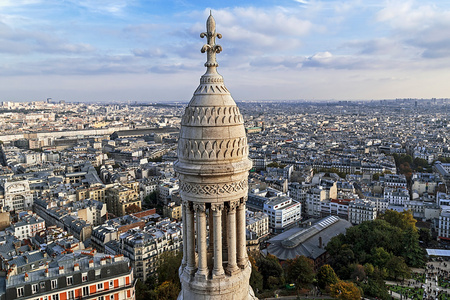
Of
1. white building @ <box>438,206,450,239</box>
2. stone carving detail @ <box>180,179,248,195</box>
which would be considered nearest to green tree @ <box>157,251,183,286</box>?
stone carving detail @ <box>180,179,248,195</box>

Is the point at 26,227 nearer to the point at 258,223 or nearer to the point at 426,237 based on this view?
the point at 258,223

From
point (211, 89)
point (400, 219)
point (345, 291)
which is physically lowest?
point (345, 291)

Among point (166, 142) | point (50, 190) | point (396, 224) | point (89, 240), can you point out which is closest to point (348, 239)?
point (396, 224)

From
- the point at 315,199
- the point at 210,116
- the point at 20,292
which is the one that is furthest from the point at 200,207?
the point at 315,199

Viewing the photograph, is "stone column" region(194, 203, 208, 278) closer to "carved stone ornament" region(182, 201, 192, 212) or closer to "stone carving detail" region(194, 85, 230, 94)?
"carved stone ornament" region(182, 201, 192, 212)

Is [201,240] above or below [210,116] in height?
below

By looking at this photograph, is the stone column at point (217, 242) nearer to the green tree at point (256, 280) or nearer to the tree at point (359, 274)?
the green tree at point (256, 280)
